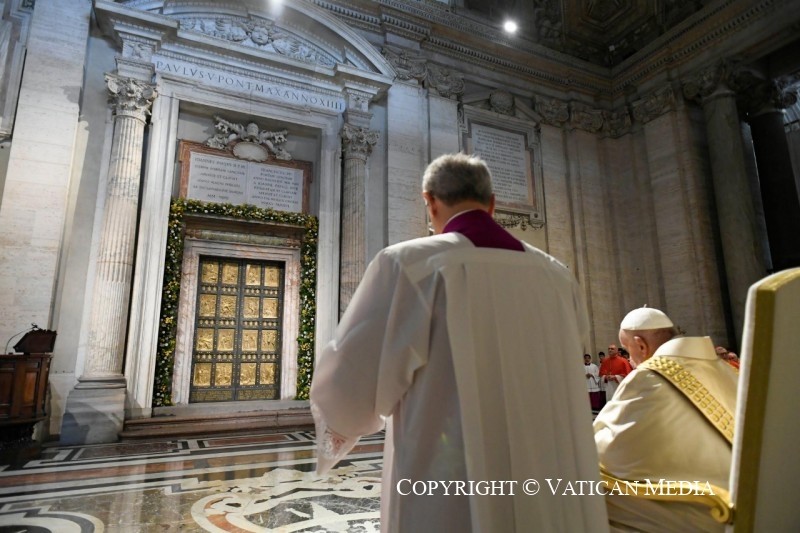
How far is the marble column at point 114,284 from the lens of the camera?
6047 mm

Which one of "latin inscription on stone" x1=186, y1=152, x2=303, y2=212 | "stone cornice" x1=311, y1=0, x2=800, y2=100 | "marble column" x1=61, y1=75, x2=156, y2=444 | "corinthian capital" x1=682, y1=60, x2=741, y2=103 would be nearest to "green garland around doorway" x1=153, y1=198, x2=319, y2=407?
"latin inscription on stone" x1=186, y1=152, x2=303, y2=212

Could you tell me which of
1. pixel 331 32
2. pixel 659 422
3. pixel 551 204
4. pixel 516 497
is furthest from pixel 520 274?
pixel 551 204

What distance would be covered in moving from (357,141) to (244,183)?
2181 mm

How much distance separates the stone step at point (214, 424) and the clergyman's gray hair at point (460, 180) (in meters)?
6.06

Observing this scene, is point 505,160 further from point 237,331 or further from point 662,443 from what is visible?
point 662,443

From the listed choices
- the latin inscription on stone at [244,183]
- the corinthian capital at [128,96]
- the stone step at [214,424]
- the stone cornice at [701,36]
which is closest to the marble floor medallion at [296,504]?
the stone step at [214,424]

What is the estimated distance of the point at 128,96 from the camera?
7.27 m

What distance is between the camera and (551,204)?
11258 mm

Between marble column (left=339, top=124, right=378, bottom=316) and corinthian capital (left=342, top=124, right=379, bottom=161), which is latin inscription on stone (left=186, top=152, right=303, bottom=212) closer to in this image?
marble column (left=339, top=124, right=378, bottom=316)

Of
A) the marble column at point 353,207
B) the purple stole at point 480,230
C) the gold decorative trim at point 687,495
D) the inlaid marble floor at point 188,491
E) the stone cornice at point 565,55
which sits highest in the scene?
the stone cornice at point 565,55

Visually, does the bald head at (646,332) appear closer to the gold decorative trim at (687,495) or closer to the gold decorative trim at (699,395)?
the gold decorative trim at (699,395)

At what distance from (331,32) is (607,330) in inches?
341

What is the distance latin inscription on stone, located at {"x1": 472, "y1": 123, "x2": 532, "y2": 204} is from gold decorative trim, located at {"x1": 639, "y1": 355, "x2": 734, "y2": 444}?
29.1 feet

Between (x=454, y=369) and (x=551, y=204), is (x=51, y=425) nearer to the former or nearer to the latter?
(x=454, y=369)
